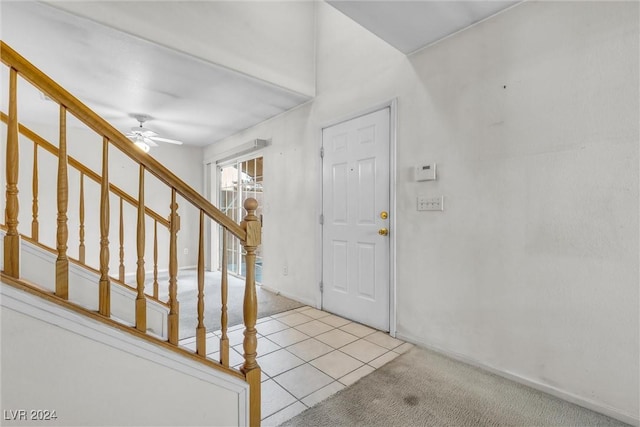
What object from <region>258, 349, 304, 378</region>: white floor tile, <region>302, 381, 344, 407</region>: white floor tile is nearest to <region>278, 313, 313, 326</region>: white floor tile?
<region>258, 349, 304, 378</region>: white floor tile

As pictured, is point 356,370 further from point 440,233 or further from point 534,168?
point 534,168

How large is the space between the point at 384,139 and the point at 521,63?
1.09 meters

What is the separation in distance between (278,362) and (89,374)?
50.6 inches

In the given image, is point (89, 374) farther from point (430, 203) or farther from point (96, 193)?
point (96, 193)

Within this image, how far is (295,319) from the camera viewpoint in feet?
9.66

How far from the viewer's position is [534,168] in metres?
1.80

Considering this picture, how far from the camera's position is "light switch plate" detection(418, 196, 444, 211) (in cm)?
222

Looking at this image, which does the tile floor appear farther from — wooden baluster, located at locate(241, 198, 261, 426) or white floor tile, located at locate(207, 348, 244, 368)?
wooden baluster, located at locate(241, 198, 261, 426)

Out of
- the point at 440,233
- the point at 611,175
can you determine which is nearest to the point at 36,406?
the point at 440,233

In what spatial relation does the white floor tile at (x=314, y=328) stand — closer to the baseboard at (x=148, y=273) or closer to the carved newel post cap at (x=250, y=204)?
the carved newel post cap at (x=250, y=204)

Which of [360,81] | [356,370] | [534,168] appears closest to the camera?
[534,168]

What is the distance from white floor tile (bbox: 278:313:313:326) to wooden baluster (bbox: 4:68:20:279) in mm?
2193

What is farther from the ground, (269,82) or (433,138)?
(269,82)

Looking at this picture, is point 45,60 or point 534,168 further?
point 45,60
